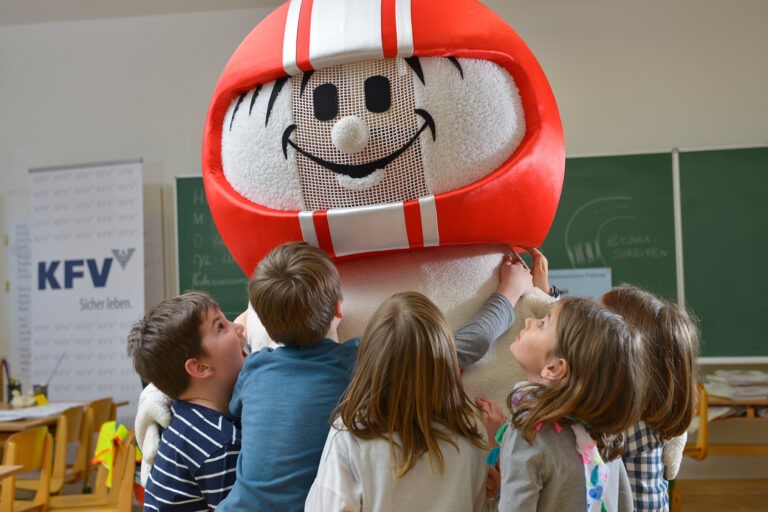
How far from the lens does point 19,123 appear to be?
5.04 metres

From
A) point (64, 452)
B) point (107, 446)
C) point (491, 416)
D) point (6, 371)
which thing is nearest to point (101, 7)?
point (6, 371)

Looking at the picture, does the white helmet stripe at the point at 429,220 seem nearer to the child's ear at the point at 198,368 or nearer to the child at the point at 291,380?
the child at the point at 291,380

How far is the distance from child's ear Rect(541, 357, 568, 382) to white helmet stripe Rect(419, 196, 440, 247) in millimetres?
338

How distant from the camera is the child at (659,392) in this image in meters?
1.36

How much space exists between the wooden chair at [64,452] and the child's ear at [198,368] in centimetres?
244

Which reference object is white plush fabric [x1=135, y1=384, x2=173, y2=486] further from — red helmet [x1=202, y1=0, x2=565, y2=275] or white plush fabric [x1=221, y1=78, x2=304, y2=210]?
white plush fabric [x1=221, y1=78, x2=304, y2=210]

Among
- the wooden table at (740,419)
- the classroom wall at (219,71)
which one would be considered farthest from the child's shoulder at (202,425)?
the classroom wall at (219,71)

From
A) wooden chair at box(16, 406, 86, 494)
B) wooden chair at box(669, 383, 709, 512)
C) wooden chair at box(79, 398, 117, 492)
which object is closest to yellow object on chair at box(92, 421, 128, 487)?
wooden chair at box(16, 406, 86, 494)

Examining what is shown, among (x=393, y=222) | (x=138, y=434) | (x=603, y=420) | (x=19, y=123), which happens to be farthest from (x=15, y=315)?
(x=603, y=420)

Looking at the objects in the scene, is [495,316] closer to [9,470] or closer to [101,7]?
[9,470]

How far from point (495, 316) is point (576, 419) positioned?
0.29 metres

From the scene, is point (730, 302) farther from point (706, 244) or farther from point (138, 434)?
point (138, 434)

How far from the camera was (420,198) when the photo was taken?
1.30 meters

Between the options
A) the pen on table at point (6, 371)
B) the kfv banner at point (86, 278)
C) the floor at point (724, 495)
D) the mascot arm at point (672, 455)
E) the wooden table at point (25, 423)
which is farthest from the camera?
the pen on table at point (6, 371)
